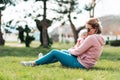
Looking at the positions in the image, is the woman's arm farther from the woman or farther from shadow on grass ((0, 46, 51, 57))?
shadow on grass ((0, 46, 51, 57))

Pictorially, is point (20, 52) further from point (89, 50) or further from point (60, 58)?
point (89, 50)

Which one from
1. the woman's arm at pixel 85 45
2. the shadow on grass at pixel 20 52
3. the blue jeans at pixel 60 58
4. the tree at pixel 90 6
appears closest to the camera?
the woman's arm at pixel 85 45

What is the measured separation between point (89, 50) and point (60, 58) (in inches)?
29.6

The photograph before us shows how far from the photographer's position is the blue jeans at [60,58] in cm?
1040

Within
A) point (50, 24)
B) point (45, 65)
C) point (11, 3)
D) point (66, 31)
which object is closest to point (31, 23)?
point (50, 24)

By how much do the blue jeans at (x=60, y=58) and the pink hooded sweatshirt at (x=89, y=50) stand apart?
124 mm

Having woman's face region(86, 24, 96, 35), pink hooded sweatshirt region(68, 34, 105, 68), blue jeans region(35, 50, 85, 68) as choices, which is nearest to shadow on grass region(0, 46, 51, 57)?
blue jeans region(35, 50, 85, 68)

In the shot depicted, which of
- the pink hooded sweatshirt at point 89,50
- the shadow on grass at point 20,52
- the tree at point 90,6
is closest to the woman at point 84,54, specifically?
the pink hooded sweatshirt at point 89,50

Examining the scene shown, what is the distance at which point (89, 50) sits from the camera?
34.2 ft

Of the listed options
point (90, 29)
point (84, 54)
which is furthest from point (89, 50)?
point (90, 29)

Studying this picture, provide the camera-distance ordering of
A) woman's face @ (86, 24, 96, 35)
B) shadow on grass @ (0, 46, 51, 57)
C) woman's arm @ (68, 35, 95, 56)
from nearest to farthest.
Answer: woman's face @ (86, 24, 96, 35)
woman's arm @ (68, 35, 95, 56)
shadow on grass @ (0, 46, 51, 57)

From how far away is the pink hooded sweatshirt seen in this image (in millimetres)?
10312

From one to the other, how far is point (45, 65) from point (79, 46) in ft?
4.10

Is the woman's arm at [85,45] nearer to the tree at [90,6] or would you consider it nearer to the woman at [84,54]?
the woman at [84,54]
